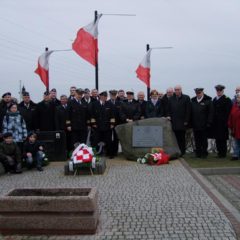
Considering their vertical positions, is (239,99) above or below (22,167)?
above

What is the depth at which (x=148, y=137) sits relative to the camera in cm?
1295

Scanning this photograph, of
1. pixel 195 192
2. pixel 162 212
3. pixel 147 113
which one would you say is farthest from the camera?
pixel 147 113

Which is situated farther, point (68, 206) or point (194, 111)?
point (194, 111)

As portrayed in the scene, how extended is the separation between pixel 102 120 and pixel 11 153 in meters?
3.10

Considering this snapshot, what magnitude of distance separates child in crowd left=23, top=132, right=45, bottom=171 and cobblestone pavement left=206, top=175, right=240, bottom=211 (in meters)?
4.08

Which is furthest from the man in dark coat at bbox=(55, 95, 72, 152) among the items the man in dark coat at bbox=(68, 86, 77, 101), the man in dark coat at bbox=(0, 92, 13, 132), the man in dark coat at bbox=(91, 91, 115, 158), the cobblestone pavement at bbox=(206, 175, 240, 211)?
the cobblestone pavement at bbox=(206, 175, 240, 211)

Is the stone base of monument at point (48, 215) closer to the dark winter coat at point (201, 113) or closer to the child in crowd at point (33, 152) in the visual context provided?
the child in crowd at point (33, 152)

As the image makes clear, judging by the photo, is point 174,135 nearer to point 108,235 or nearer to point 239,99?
point 239,99

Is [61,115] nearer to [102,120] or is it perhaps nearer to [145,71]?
[102,120]

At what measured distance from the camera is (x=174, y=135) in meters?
13.0

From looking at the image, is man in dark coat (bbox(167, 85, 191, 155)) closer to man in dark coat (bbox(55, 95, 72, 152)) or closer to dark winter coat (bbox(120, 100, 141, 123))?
dark winter coat (bbox(120, 100, 141, 123))

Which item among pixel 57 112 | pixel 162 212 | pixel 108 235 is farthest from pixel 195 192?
pixel 57 112

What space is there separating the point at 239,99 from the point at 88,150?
4.51 meters

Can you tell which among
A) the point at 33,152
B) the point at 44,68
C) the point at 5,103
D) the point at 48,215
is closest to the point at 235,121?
the point at 33,152
